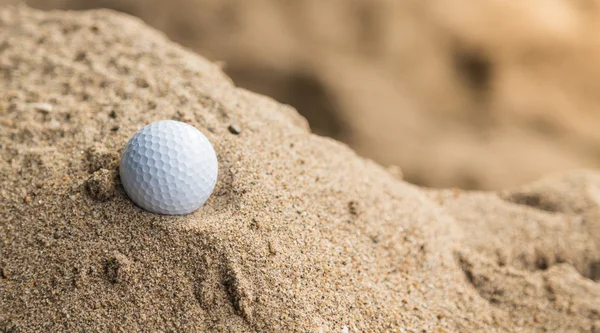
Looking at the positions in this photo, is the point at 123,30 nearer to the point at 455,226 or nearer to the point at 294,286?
the point at 294,286

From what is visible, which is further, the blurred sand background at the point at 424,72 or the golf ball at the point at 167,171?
the blurred sand background at the point at 424,72

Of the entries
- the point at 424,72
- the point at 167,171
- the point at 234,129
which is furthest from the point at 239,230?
the point at 424,72

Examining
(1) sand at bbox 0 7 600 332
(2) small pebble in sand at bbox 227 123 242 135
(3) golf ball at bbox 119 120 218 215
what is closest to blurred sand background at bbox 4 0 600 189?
(1) sand at bbox 0 7 600 332

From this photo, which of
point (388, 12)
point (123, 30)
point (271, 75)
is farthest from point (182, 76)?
point (388, 12)

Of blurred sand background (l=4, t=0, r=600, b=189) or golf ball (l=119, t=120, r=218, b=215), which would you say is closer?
golf ball (l=119, t=120, r=218, b=215)

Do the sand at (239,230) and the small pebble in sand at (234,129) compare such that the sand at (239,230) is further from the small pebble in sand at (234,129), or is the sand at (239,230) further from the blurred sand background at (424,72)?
the blurred sand background at (424,72)

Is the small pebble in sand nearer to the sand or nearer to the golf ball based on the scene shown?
the sand

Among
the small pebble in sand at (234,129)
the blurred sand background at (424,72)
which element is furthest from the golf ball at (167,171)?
the blurred sand background at (424,72)

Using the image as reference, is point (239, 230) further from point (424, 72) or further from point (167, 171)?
point (424, 72)
